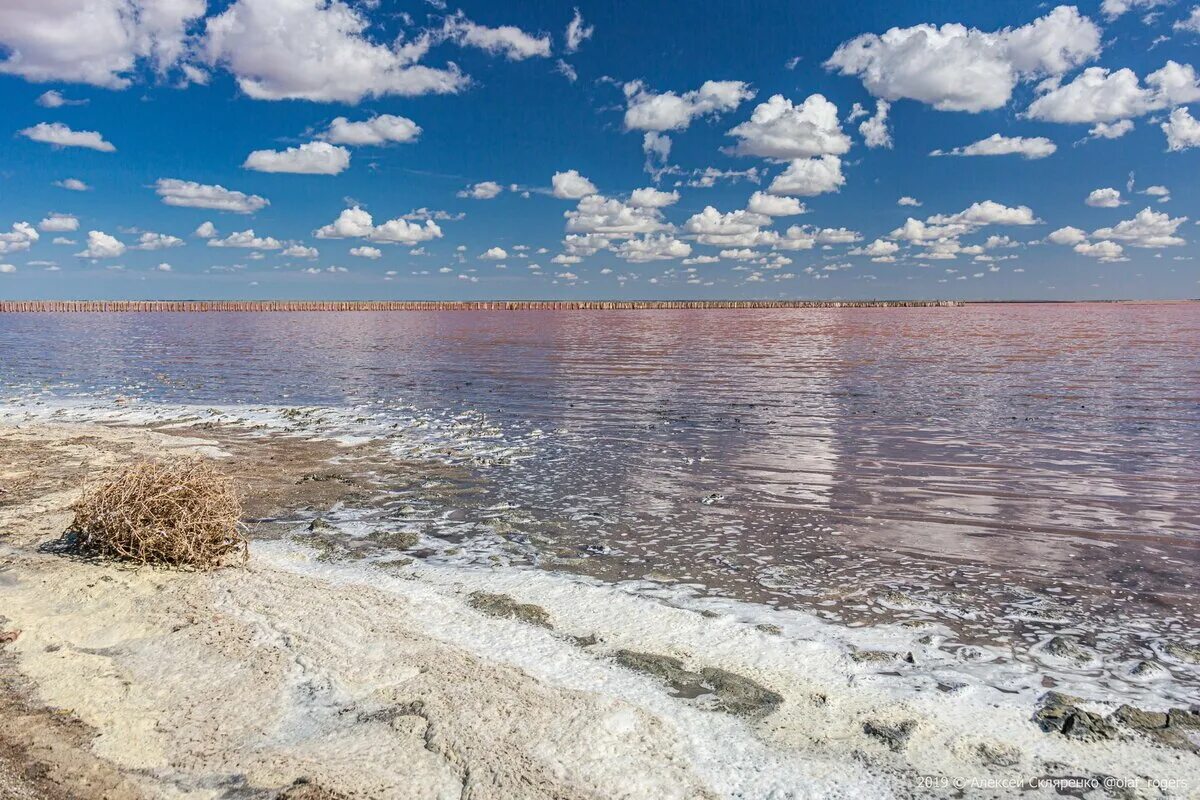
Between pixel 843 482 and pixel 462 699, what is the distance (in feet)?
27.2

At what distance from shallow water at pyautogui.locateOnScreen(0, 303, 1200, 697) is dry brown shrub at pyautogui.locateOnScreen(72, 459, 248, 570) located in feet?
8.66

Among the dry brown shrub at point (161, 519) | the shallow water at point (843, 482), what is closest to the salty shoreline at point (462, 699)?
the dry brown shrub at point (161, 519)

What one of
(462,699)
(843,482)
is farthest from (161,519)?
(843,482)

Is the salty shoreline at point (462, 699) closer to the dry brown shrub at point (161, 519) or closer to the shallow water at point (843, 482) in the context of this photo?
the dry brown shrub at point (161, 519)

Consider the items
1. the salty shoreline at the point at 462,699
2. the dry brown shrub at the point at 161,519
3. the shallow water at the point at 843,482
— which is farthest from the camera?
the dry brown shrub at the point at 161,519

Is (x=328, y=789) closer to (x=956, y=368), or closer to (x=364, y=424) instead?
(x=364, y=424)

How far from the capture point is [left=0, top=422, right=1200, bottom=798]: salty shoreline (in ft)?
14.7

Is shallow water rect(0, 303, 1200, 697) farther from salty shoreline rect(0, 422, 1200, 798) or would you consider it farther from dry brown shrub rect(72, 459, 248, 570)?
dry brown shrub rect(72, 459, 248, 570)

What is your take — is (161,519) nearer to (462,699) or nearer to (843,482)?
(462,699)

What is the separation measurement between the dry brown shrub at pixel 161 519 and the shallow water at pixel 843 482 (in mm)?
2640

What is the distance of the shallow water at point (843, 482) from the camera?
7320 mm

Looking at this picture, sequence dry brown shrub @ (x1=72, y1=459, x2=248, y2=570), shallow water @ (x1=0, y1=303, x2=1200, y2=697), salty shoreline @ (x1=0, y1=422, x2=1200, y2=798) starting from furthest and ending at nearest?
dry brown shrub @ (x1=72, y1=459, x2=248, y2=570) → shallow water @ (x1=0, y1=303, x2=1200, y2=697) → salty shoreline @ (x1=0, y1=422, x2=1200, y2=798)

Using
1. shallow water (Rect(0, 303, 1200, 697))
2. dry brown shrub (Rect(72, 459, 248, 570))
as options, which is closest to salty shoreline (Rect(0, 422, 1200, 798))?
dry brown shrub (Rect(72, 459, 248, 570))

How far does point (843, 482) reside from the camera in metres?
A: 12.0
